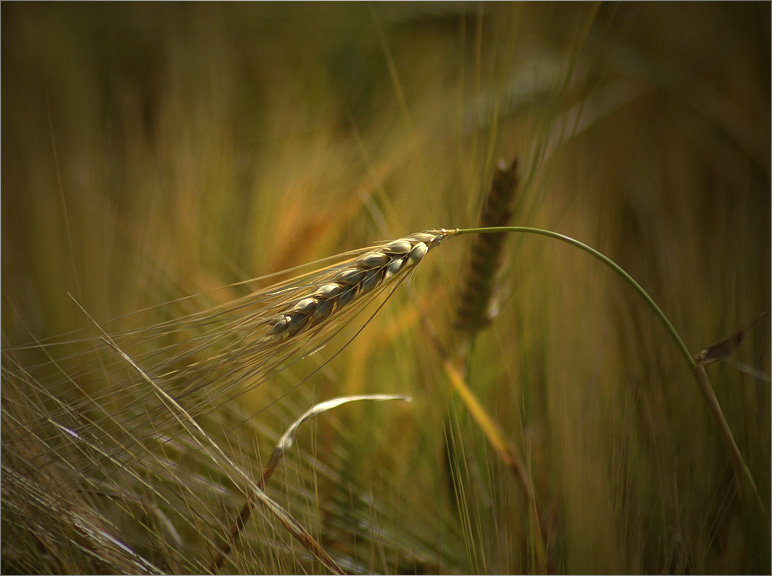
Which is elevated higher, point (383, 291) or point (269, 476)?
point (383, 291)

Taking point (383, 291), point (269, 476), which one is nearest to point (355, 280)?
point (383, 291)

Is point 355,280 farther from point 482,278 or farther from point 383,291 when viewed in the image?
point 482,278

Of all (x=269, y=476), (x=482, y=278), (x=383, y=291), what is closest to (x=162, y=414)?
(x=269, y=476)

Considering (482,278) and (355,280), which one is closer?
(355,280)

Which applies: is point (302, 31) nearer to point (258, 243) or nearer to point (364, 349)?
point (258, 243)

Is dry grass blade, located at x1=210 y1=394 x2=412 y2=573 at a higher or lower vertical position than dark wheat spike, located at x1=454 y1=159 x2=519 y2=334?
lower

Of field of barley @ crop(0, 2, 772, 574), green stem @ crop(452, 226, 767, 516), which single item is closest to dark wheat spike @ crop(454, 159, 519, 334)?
field of barley @ crop(0, 2, 772, 574)

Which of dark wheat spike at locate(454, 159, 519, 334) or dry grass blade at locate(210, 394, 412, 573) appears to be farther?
dark wheat spike at locate(454, 159, 519, 334)

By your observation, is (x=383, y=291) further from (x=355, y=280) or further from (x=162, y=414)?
(x=162, y=414)

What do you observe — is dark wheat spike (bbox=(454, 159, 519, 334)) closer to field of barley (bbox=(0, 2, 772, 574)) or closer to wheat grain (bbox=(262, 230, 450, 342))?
field of barley (bbox=(0, 2, 772, 574))
